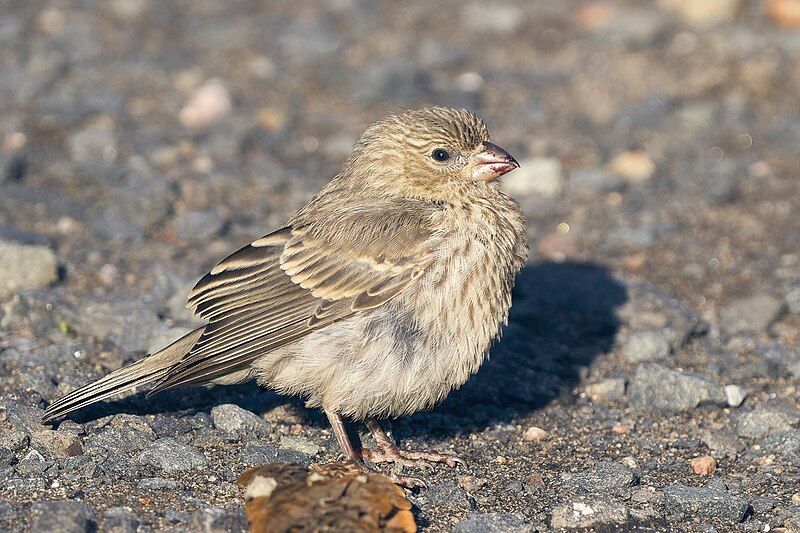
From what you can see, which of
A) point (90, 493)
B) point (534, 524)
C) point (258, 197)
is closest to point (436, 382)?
point (534, 524)

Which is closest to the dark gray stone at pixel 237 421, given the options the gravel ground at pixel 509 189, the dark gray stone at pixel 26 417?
the gravel ground at pixel 509 189

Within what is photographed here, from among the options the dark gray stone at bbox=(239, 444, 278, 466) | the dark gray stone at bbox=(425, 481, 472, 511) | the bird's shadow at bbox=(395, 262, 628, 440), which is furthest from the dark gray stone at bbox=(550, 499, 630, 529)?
the dark gray stone at bbox=(239, 444, 278, 466)

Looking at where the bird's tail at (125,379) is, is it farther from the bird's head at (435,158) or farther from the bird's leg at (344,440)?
the bird's head at (435,158)

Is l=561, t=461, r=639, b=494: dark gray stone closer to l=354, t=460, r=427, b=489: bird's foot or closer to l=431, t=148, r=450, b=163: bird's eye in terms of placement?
l=354, t=460, r=427, b=489: bird's foot

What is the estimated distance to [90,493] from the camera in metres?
4.93

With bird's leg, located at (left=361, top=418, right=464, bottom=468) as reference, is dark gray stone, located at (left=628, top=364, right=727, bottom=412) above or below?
above

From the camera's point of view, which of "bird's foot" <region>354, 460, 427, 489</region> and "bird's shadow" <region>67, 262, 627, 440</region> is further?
"bird's shadow" <region>67, 262, 627, 440</region>

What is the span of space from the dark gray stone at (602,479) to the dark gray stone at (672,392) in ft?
2.44

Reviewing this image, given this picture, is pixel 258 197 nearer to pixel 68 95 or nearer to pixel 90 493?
pixel 68 95

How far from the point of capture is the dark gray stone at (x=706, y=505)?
5094mm

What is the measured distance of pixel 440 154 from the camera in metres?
5.84

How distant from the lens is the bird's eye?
5836 millimetres

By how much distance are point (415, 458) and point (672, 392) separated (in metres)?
1.55

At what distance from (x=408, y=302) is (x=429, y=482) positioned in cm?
86
